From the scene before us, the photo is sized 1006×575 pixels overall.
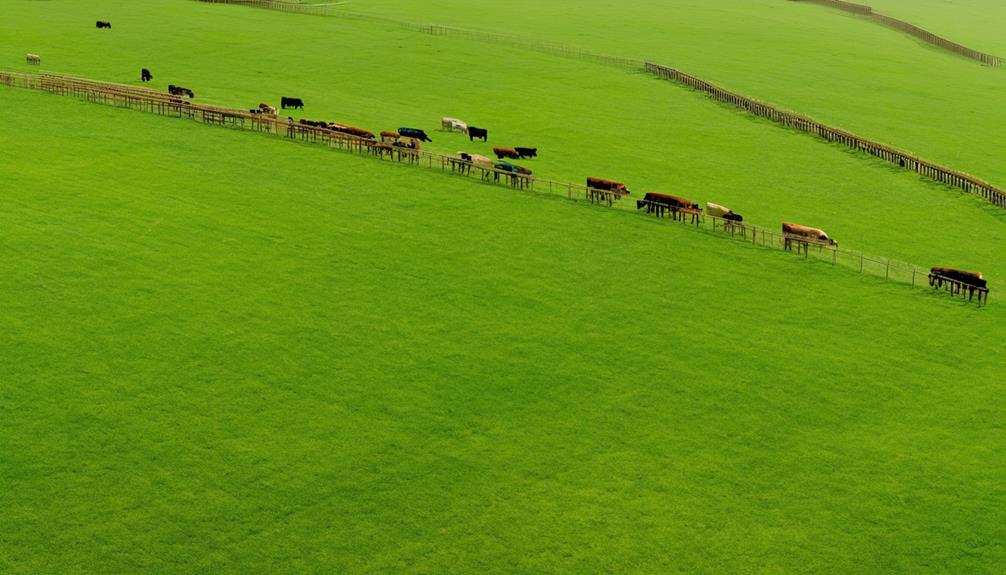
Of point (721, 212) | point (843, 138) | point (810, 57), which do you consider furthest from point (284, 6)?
point (721, 212)

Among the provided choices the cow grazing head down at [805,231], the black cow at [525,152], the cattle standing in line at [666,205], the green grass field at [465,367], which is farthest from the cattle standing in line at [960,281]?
the black cow at [525,152]

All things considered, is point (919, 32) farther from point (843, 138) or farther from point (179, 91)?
point (179, 91)

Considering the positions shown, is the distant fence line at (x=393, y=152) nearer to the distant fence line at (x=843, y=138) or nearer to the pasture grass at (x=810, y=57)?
→ the distant fence line at (x=843, y=138)

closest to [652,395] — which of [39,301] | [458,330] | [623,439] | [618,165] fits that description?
[623,439]

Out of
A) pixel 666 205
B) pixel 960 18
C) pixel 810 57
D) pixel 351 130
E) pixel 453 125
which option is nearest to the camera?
pixel 666 205

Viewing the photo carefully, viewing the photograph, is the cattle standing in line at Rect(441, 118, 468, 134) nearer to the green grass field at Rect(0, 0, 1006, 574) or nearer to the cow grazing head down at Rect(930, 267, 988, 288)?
the green grass field at Rect(0, 0, 1006, 574)

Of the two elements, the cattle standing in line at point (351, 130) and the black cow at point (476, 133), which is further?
the black cow at point (476, 133)

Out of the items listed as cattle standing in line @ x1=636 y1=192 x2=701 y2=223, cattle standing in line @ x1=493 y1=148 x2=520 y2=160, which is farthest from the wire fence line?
cattle standing in line @ x1=493 y1=148 x2=520 y2=160
